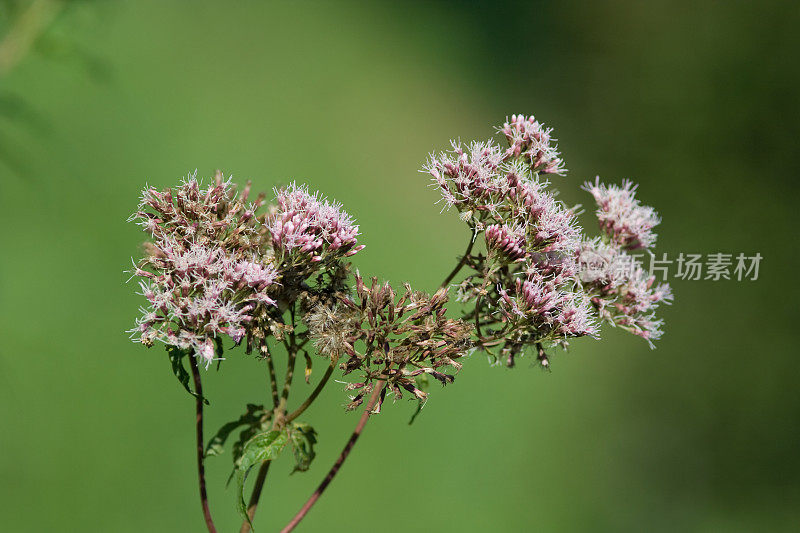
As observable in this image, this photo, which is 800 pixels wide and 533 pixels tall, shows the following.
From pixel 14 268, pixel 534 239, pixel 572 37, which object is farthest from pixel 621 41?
pixel 534 239

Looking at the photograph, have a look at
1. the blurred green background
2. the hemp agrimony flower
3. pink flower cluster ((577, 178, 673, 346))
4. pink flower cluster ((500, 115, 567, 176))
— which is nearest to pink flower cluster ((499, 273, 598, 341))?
the hemp agrimony flower

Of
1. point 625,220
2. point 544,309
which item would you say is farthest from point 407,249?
point 544,309

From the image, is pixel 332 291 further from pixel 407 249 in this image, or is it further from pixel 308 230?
pixel 407 249

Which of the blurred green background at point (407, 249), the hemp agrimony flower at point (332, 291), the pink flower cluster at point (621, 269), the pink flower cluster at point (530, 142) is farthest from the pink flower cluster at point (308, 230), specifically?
the blurred green background at point (407, 249)

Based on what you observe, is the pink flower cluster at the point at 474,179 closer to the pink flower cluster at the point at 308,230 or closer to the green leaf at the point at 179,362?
the pink flower cluster at the point at 308,230

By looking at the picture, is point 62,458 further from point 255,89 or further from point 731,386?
point 731,386
